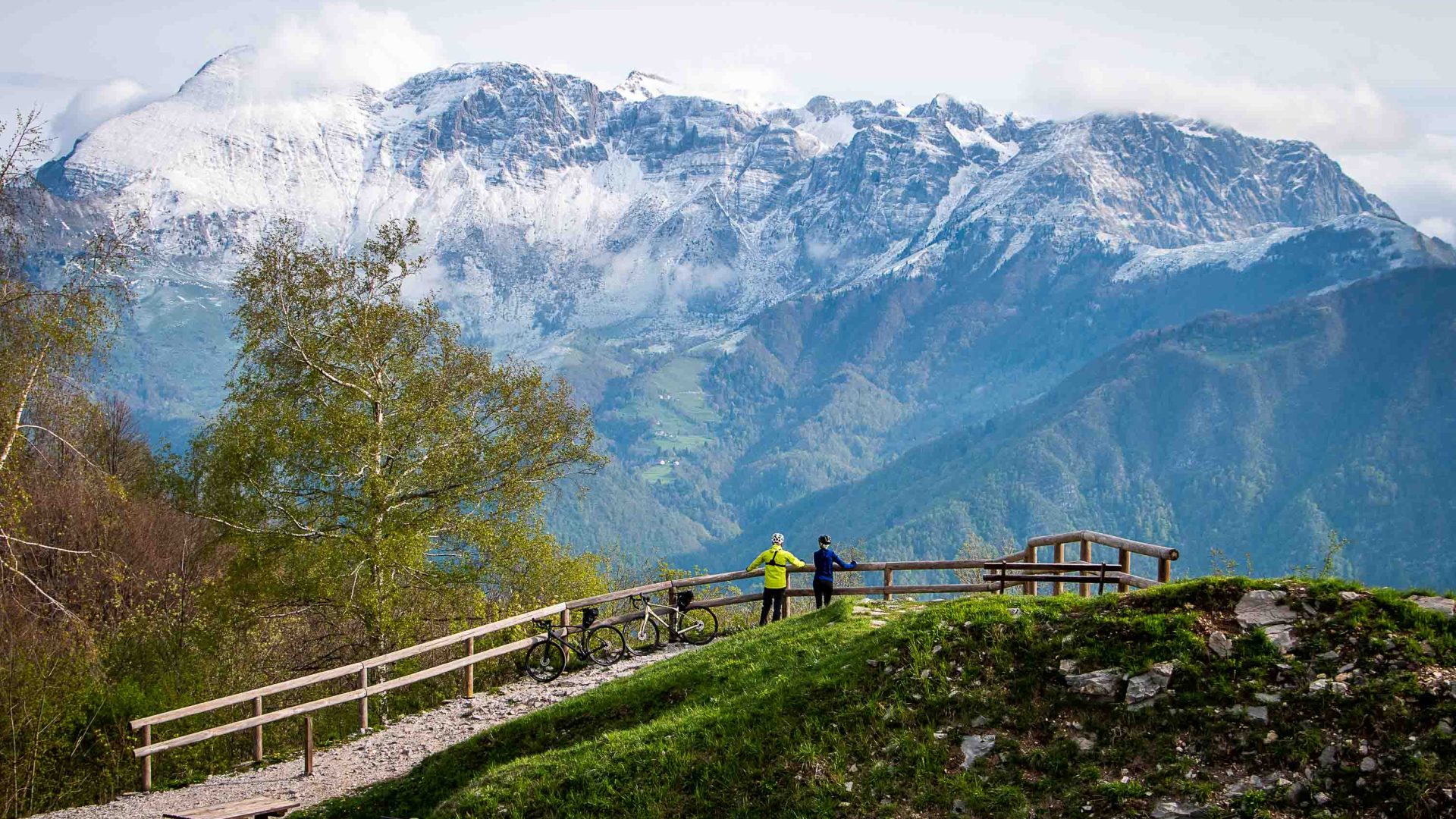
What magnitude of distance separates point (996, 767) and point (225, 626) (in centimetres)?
2188

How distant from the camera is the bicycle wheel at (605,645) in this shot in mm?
28844

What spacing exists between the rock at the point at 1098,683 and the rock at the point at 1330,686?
94.3 inches

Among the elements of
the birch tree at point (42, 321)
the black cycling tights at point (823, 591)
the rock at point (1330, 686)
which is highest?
the birch tree at point (42, 321)

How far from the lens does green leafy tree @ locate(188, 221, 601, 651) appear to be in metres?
31.1

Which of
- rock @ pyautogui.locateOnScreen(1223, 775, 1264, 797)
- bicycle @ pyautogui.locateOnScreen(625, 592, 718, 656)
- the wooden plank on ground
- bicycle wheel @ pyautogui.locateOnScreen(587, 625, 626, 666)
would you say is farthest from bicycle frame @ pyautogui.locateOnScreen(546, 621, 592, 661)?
rock @ pyautogui.locateOnScreen(1223, 775, 1264, 797)

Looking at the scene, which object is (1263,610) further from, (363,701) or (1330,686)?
(363,701)

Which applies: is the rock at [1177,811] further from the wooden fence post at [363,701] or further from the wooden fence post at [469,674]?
the wooden fence post at [469,674]

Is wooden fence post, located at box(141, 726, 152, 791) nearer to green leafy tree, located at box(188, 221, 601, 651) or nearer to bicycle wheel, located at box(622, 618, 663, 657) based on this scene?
green leafy tree, located at box(188, 221, 601, 651)

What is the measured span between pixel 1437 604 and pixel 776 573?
1541cm

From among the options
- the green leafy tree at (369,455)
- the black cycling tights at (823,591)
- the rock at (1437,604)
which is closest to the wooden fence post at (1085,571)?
the black cycling tights at (823,591)

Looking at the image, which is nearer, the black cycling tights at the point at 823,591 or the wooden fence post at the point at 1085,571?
the wooden fence post at the point at 1085,571

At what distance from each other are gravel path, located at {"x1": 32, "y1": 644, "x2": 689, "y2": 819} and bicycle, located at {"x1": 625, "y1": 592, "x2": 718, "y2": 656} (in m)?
1.80

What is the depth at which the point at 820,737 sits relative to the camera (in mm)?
17453

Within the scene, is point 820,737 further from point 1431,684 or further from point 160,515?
point 160,515
